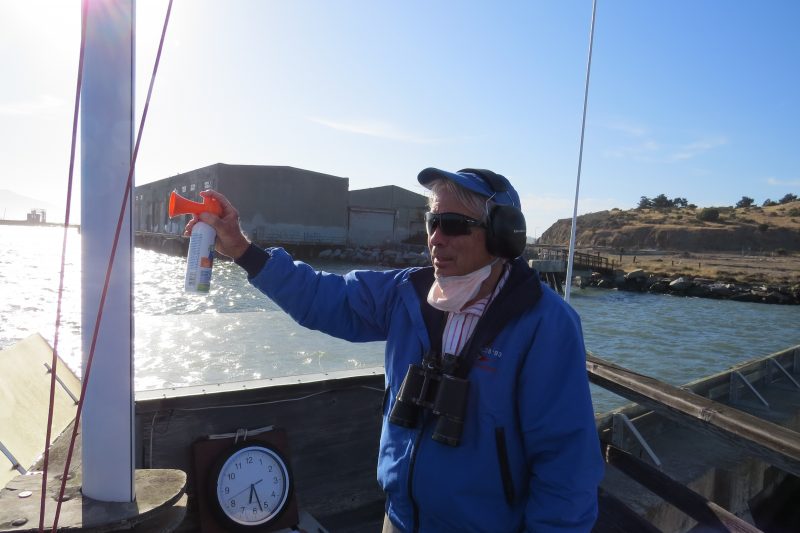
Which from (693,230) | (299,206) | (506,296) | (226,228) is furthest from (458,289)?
(693,230)

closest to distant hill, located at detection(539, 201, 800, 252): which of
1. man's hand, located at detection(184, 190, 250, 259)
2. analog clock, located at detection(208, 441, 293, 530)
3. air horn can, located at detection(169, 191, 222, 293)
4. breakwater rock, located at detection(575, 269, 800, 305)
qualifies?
breakwater rock, located at detection(575, 269, 800, 305)

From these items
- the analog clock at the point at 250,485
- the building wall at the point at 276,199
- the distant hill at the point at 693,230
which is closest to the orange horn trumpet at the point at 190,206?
the analog clock at the point at 250,485

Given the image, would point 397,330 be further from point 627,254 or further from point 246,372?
point 627,254

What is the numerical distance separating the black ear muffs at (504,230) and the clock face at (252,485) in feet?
6.60

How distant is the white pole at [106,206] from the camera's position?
154cm

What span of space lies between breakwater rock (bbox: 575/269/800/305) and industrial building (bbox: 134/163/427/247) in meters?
18.0

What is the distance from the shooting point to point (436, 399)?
1.67m

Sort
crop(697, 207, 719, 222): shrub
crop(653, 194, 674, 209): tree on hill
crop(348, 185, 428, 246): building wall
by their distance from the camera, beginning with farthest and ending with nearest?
crop(653, 194, 674, 209): tree on hill
crop(697, 207, 719, 222): shrub
crop(348, 185, 428, 246): building wall

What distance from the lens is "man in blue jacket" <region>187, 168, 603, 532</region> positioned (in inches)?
62.7

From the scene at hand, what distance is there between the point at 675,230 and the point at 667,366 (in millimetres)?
61836

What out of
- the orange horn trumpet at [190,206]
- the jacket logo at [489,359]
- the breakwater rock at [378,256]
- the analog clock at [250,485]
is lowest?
the analog clock at [250,485]

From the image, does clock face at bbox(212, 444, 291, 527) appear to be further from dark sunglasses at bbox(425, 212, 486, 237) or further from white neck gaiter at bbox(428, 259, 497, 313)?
dark sunglasses at bbox(425, 212, 486, 237)

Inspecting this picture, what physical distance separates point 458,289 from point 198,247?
0.88m

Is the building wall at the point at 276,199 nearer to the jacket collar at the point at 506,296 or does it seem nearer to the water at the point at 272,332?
the water at the point at 272,332
